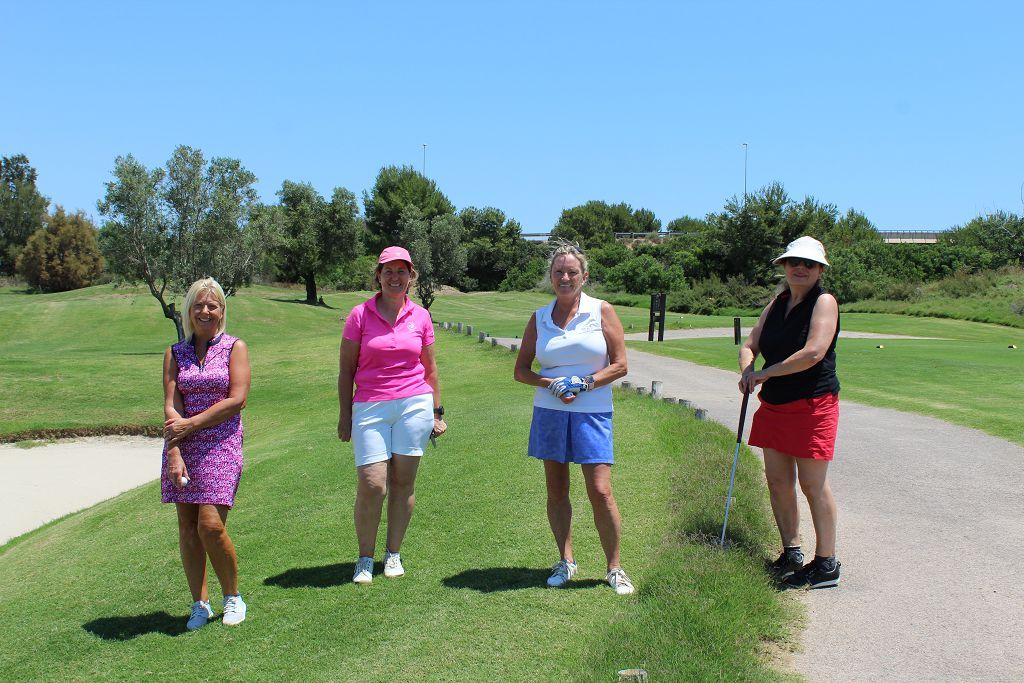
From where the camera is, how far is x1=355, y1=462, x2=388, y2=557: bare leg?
5953 millimetres

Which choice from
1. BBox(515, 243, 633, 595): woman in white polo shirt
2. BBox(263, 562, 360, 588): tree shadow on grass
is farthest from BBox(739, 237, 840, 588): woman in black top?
BBox(263, 562, 360, 588): tree shadow on grass

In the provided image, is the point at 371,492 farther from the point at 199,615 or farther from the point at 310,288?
the point at 310,288

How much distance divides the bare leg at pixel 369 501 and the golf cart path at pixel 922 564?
280 cm

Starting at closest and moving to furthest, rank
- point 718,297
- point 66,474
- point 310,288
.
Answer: point 66,474, point 718,297, point 310,288

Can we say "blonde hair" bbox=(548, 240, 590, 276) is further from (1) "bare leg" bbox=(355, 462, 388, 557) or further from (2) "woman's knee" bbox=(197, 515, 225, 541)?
(2) "woman's knee" bbox=(197, 515, 225, 541)

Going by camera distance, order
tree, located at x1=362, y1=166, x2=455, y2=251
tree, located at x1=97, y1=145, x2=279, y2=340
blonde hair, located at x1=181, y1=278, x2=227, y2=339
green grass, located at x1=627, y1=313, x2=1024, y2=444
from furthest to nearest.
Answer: tree, located at x1=362, y1=166, x2=455, y2=251, tree, located at x1=97, y1=145, x2=279, y2=340, green grass, located at x1=627, y1=313, x2=1024, y2=444, blonde hair, located at x1=181, y1=278, x2=227, y2=339

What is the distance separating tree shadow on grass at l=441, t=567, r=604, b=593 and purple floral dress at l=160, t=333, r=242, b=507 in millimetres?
1606

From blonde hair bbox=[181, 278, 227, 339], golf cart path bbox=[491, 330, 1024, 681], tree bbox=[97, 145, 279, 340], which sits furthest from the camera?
tree bbox=[97, 145, 279, 340]

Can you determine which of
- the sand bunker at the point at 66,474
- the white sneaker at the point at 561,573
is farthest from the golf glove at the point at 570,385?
the sand bunker at the point at 66,474

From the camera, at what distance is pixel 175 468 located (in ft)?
17.4

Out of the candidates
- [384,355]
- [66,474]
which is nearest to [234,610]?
[384,355]

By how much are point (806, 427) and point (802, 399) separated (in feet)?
0.60

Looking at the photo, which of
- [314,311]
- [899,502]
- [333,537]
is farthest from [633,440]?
[314,311]

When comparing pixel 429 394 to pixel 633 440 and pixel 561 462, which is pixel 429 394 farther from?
pixel 633 440
